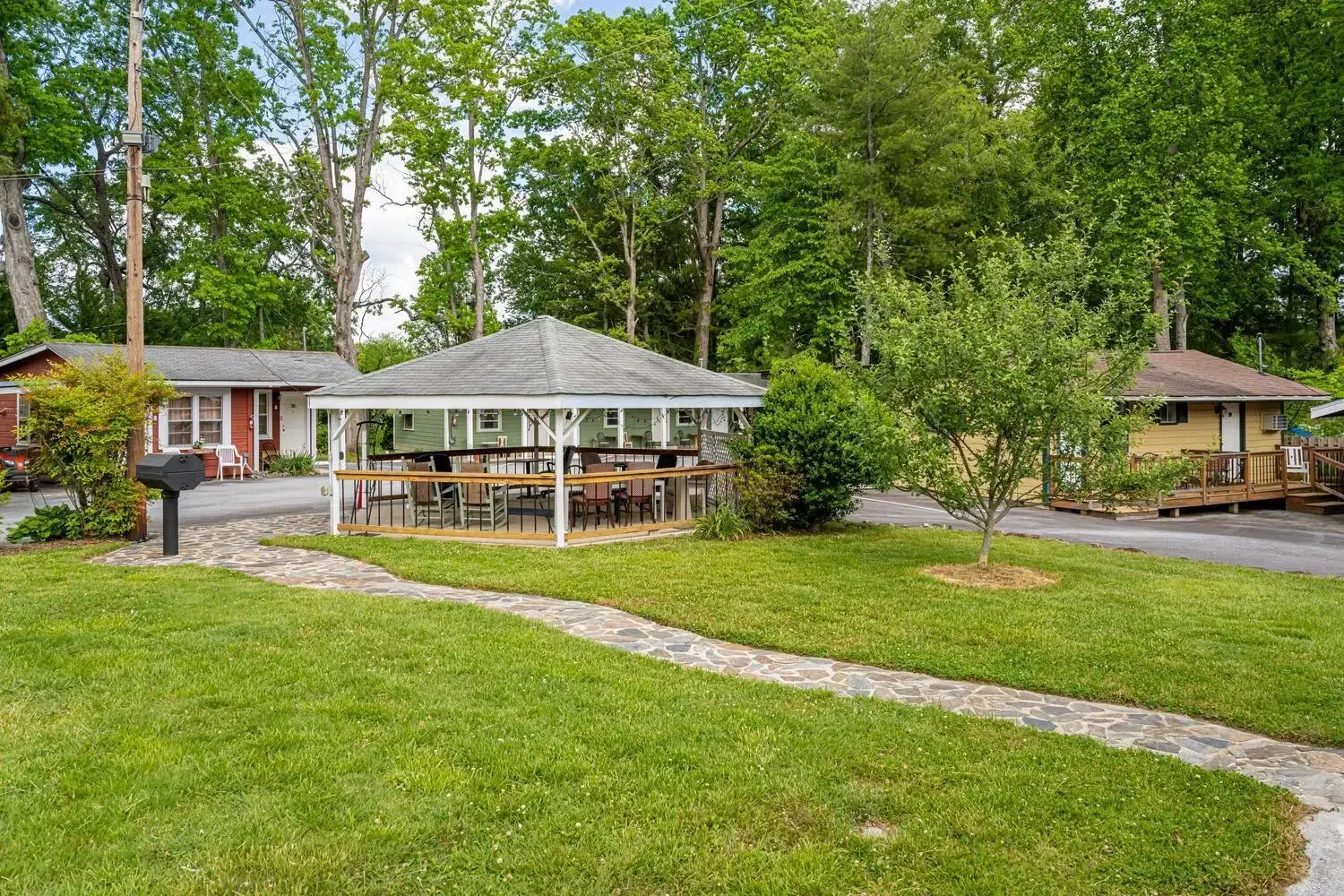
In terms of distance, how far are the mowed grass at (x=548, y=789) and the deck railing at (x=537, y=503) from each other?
6130 millimetres

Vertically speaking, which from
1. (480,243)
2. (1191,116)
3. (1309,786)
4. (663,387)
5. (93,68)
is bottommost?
(1309,786)

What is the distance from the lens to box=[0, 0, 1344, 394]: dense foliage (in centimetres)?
2412

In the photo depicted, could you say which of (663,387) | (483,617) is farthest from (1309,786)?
(663,387)

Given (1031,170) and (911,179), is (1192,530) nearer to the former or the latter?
(911,179)

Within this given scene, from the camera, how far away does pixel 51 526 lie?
11531 millimetres

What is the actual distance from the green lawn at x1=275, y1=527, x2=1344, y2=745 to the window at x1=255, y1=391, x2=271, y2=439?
1417cm

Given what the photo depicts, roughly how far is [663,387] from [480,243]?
1796cm

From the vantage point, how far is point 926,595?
8.35 meters

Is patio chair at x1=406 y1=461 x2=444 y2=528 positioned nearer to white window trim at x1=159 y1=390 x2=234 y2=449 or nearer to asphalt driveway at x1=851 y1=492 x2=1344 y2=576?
asphalt driveway at x1=851 y1=492 x2=1344 y2=576

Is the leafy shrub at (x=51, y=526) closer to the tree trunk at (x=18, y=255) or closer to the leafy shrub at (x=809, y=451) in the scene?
Result: the leafy shrub at (x=809, y=451)

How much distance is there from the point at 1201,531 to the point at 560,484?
1160 centimetres

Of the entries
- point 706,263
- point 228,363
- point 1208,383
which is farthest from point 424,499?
point 706,263

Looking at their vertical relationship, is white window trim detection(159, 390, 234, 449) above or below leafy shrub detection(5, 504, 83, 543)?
above

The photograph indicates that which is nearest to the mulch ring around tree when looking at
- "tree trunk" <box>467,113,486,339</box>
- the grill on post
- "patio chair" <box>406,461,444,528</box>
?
"patio chair" <box>406,461,444,528</box>
